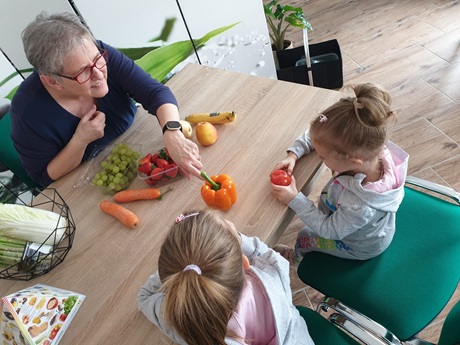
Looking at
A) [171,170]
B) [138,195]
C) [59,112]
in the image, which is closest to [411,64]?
[171,170]

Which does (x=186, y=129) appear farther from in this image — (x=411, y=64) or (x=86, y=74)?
(x=411, y=64)

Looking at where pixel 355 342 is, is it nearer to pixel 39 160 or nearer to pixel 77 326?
pixel 77 326

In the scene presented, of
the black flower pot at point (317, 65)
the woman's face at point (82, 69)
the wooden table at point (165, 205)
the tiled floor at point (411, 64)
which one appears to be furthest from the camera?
the black flower pot at point (317, 65)

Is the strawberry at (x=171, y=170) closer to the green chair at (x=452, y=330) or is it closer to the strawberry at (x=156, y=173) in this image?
the strawberry at (x=156, y=173)

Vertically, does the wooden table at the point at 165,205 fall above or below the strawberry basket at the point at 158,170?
below

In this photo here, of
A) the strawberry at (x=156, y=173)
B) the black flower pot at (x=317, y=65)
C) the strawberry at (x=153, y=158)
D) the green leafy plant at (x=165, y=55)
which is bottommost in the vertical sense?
the black flower pot at (x=317, y=65)

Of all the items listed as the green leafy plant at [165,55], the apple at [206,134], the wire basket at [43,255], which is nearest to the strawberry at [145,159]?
the apple at [206,134]

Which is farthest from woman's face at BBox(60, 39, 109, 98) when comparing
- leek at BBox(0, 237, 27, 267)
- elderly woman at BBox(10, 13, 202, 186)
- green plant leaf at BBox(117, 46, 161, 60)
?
green plant leaf at BBox(117, 46, 161, 60)

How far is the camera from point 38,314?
3.36 ft

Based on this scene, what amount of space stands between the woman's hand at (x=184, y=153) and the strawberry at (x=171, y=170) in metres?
0.02

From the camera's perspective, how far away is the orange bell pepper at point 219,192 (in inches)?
48.4

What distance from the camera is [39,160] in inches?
60.5

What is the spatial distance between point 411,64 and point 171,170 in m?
2.55

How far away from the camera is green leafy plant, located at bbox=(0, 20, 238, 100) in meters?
2.41
